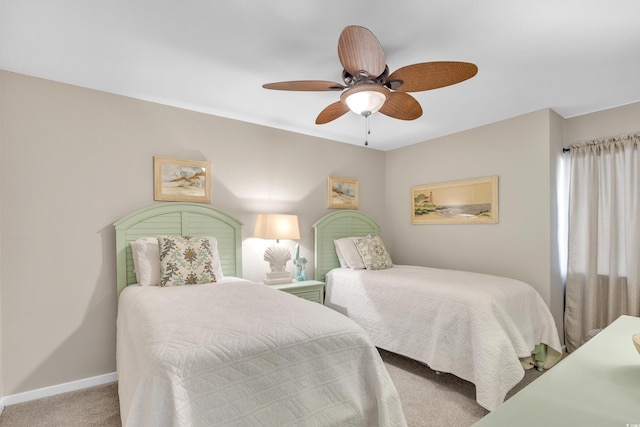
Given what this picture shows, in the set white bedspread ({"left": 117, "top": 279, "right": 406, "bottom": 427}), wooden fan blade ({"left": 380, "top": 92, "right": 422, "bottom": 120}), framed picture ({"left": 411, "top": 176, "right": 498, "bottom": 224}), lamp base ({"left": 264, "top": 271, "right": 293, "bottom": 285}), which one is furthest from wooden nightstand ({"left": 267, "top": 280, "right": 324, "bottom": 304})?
wooden fan blade ({"left": 380, "top": 92, "right": 422, "bottom": 120})

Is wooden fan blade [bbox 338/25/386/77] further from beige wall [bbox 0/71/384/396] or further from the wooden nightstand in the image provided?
the wooden nightstand

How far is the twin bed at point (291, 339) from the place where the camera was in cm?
126

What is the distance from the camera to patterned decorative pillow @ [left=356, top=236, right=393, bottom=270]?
3662 millimetres

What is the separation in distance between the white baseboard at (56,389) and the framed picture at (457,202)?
3646 mm

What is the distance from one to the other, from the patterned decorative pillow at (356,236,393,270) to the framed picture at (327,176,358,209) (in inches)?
22.6

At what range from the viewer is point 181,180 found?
3.04m

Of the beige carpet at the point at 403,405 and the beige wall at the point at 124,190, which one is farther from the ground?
the beige wall at the point at 124,190

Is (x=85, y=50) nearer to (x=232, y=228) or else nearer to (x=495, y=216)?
(x=232, y=228)

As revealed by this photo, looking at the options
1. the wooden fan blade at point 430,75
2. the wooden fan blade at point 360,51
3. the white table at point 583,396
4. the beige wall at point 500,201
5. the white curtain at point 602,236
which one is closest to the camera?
the white table at point 583,396

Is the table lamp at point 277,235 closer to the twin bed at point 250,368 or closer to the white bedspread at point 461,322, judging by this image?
the white bedspread at point 461,322

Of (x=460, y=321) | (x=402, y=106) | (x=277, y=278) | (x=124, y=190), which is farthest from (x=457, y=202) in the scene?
(x=124, y=190)

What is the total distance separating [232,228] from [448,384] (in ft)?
7.71

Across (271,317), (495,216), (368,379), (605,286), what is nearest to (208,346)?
(271,317)

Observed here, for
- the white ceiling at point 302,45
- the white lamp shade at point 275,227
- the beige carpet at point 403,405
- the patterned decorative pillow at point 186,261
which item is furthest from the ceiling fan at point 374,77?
the beige carpet at point 403,405
